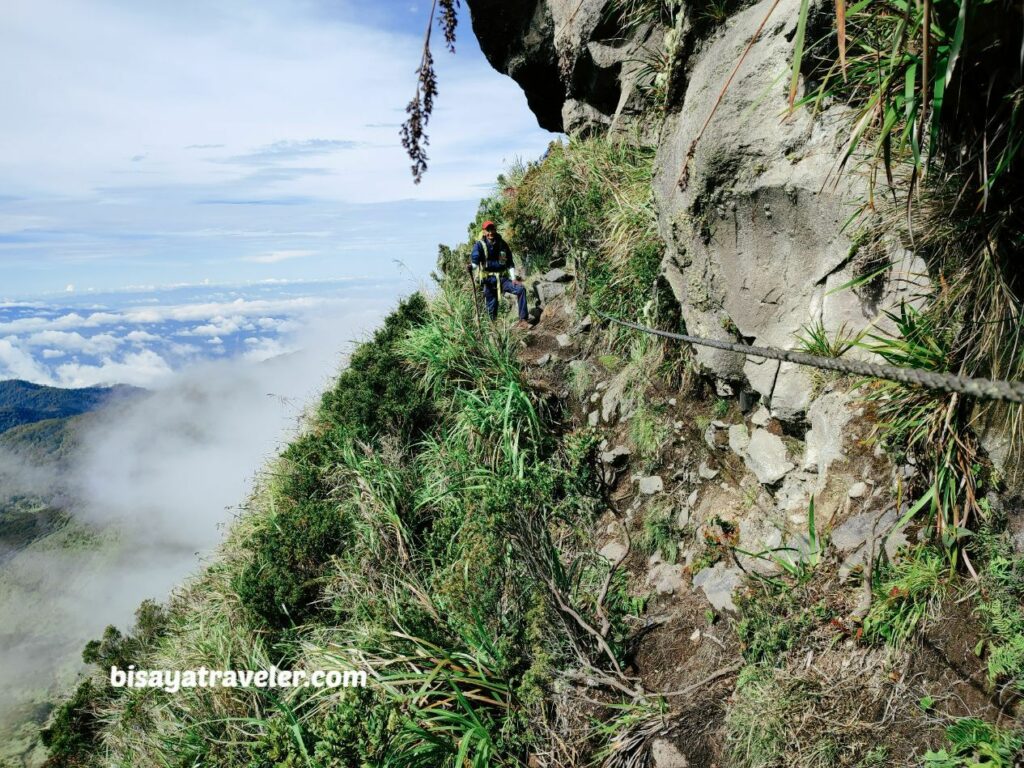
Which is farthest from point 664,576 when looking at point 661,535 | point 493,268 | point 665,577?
point 493,268

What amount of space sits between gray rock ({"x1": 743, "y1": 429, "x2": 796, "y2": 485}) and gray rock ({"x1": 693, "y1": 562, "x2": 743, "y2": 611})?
744 mm

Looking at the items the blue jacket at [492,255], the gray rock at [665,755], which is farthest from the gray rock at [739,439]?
the blue jacket at [492,255]

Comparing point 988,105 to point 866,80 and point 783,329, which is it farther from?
point 783,329

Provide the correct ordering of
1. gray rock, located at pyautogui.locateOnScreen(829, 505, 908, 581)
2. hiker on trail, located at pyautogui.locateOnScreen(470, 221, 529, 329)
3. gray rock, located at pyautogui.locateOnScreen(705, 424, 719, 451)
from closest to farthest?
gray rock, located at pyautogui.locateOnScreen(829, 505, 908, 581)
gray rock, located at pyautogui.locateOnScreen(705, 424, 719, 451)
hiker on trail, located at pyautogui.locateOnScreen(470, 221, 529, 329)

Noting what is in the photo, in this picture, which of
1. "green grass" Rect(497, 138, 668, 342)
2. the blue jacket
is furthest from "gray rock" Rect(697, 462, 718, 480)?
the blue jacket

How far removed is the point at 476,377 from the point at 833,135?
486cm

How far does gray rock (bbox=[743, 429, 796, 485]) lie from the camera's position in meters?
4.32

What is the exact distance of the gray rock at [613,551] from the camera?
535 centimetres

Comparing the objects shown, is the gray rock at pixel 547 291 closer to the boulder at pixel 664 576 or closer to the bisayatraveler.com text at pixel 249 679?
the boulder at pixel 664 576

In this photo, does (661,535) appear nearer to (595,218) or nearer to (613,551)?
(613,551)

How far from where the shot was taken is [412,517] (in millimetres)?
6648

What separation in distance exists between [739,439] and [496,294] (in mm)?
5452

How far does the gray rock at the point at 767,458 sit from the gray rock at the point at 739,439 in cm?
9

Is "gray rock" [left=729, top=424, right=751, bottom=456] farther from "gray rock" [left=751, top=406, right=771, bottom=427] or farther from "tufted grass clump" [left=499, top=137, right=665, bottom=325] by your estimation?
"tufted grass clump" [left=499, top=137, right=665, bottom=325]
